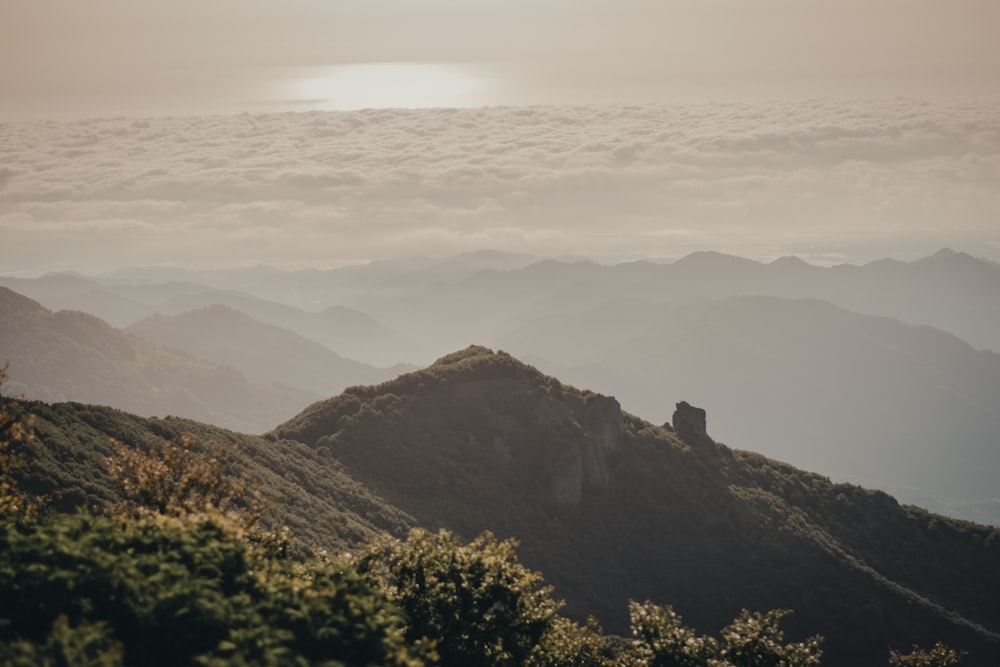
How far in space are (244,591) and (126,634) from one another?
6.51 metres

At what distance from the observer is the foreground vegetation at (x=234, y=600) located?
1507 inches

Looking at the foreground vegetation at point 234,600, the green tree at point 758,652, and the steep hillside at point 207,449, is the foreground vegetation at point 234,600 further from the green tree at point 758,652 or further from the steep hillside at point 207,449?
the steep hillside at point 207,449

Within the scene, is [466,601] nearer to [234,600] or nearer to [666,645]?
[666,645]

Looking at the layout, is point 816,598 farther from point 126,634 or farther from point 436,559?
point 126,634

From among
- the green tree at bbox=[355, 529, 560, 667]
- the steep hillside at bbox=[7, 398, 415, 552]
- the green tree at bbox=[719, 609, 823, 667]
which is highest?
the green tree at bbox=[355, 529, 560, 667]

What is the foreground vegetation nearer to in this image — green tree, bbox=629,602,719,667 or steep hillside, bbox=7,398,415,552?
green tree, bbox=629,602,719,667

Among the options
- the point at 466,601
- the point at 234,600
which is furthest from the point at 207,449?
the point at 234,600

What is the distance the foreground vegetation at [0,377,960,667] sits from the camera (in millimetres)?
38281

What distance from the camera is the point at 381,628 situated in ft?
139

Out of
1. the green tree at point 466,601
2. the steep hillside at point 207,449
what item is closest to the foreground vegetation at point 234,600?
the green tree at point 466,601

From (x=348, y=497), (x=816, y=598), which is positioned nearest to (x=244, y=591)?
(x=348, y=497)

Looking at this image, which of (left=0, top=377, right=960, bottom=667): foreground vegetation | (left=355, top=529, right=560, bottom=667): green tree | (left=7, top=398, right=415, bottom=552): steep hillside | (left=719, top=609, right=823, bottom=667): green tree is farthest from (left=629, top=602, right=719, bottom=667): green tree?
(left=7, top=398, right=415, bottom=552): steep hillside

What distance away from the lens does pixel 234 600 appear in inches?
1629

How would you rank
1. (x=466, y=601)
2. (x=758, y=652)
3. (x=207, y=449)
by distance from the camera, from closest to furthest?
(x=466, y=601) < (x=758, y=652) < (x=207, y=449)
